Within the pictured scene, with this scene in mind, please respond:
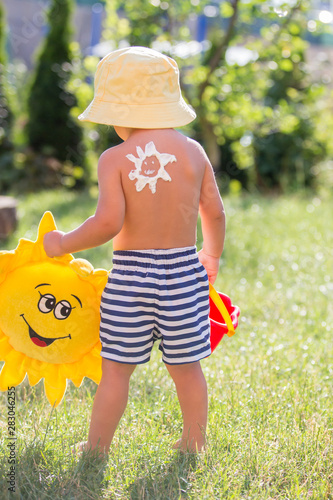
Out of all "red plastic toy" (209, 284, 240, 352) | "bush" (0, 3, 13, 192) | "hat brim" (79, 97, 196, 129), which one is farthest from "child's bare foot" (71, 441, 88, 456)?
"bush" (0, 3, 13, 192)

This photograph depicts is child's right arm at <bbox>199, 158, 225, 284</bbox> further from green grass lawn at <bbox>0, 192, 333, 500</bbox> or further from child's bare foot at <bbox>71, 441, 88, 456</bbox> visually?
child's bare foot at <bbox>71, 441, 88, 456</bbox>

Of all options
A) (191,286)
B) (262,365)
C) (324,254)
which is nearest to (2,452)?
(191,286)

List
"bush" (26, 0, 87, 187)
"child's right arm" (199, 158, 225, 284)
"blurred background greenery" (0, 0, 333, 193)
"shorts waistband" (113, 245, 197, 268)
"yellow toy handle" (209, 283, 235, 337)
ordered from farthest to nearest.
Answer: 1. "bush" (26, 0, 87, 187)
2. "blurred background greenery" (0, 0, 333, 193)
3. "yellow toy handle" (209, 283, 235, 337)
4. "child's right arm" (199, 158, 225, 284)
5. "shorts waistband" (113, 245, 197, 268)

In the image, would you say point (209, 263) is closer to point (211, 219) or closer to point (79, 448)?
point (211, 219)

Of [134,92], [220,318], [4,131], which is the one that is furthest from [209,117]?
[134,92]

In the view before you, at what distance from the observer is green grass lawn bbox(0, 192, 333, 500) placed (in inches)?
67.1

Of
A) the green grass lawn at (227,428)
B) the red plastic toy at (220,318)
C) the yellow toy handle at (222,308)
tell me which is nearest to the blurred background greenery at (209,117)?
the green grass lawn at (227,428)

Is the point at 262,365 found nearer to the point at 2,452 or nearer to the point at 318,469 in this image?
the point at 318,469

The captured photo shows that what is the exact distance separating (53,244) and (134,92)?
0.52 meters

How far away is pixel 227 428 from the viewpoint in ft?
6.66

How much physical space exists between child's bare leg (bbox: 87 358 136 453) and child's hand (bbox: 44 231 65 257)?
14.7 inches

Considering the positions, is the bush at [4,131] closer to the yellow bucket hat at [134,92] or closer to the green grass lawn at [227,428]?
the green grass lawn at [227,428]

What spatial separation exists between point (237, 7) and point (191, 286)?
17.2 ft

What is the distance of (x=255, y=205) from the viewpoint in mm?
6566
